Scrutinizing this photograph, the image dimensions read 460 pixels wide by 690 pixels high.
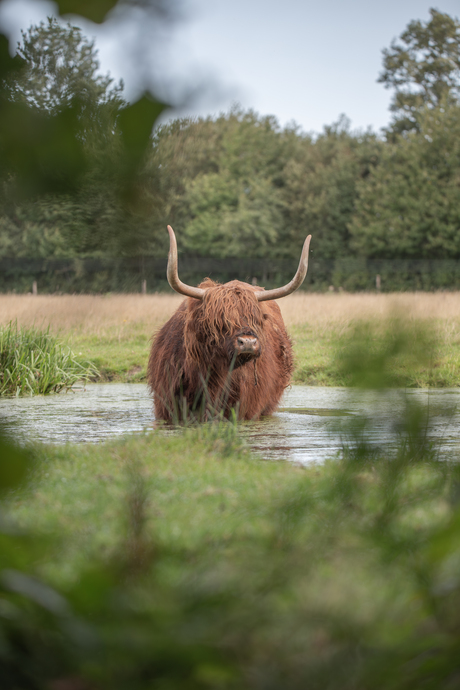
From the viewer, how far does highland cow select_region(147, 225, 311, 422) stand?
5.79 m

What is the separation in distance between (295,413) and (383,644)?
241 inches

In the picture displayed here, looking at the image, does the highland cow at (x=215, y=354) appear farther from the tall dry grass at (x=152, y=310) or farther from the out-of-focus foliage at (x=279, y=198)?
the out-of-focus foliage at (x=279, y=198)

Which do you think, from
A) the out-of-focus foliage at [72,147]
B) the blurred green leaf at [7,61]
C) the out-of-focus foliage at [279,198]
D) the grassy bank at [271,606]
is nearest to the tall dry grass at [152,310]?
the out-of-focus foliage at [72,147]

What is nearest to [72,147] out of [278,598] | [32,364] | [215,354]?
[278,598]

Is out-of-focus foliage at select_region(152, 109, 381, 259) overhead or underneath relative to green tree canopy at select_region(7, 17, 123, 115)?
overhead

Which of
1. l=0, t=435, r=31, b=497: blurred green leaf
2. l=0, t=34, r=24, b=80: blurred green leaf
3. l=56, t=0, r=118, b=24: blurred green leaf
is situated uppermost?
l=56, t=0, r=118, b=24: blurred green leaf

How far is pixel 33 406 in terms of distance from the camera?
7305 millimetres

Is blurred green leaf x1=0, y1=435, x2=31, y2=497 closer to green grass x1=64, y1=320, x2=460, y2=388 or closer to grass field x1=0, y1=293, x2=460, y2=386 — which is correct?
grass field x1=0, y1=293, x2=460, y2=386

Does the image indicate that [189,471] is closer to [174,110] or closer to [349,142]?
[174,110]

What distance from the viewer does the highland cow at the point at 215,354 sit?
19.0ft

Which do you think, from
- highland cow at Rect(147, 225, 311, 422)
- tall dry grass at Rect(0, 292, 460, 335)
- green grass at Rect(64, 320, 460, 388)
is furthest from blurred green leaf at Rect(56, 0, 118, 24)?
green grass at Rect(64, 320, 460, 388)

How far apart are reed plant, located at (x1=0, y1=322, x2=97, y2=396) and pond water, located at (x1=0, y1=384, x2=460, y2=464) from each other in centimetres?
25

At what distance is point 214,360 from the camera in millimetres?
6012

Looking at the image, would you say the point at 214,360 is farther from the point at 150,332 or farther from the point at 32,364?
the point at 150,332
